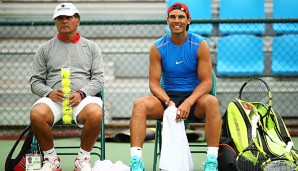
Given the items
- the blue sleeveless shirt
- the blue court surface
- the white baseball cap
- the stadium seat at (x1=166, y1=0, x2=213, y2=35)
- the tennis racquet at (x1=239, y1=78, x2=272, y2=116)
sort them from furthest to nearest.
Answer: the stadium seat at (x1=166, y1=0, x2=213, y2=35)
the blue court surface
the tennis racquet at (x1=239, y1=78, x2=272, y2=116)
the white baseball cap
the blue sleeveless shirt

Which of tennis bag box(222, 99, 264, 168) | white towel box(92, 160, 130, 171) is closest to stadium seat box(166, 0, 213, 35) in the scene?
tennis bag box(222, 99, 264, 168)

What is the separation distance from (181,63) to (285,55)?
337 cm

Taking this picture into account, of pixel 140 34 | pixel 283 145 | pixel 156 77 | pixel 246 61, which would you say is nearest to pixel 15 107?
pixel 140 34

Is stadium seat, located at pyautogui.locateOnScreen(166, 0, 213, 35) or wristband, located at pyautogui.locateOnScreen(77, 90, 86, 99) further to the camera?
stadium seat, located at pyautogui.locateOnScreen(166, 0, 213, 35)

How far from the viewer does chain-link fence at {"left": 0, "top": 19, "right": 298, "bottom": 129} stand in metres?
8.68

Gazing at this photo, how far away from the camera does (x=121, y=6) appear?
925cm

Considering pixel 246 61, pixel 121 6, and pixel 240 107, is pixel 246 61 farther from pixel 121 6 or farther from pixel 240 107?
pixel 240 107

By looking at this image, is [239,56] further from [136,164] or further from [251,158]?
[136,164]

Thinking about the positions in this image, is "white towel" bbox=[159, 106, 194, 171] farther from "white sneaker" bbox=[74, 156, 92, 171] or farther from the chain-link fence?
the chain-link fence

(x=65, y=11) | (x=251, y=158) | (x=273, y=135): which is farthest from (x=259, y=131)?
(x=65, y=11)

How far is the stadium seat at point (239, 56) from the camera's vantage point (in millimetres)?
8641

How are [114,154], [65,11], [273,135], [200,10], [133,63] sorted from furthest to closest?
[133,63] → [200,10] → [114,154] → [65,11] → [273,135]

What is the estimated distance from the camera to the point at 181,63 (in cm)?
567

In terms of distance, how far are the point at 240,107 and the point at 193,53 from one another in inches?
23.1
